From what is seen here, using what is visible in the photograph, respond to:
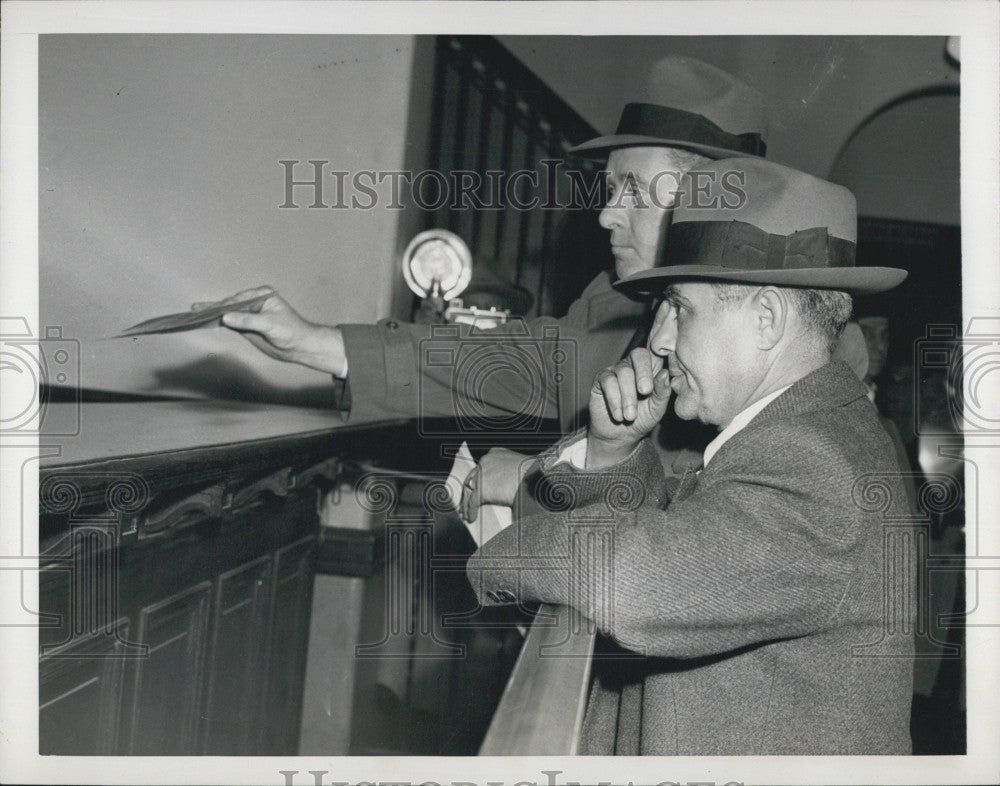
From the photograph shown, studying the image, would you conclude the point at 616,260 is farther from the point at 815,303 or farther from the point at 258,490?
the point at 258,490

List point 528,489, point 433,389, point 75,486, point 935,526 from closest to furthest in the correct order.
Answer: point 75,486 < point 528,489 < point 433,389 < point 935,526

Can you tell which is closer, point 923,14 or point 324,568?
point 923,14

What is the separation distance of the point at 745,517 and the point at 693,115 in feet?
3.71

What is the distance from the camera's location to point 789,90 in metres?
3.88

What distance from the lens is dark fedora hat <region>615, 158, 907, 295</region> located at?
3.85ft

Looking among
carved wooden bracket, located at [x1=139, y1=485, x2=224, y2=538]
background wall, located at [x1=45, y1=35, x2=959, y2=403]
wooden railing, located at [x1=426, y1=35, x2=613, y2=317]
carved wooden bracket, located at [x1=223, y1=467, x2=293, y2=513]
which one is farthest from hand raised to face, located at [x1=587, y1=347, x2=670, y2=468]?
wooden railing, located at [x1=426, y1=35, x2=613, y2=317]

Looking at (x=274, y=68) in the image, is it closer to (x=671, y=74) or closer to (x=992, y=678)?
(x=671, y=74)

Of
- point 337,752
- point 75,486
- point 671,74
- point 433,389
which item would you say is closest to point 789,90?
point 671,74

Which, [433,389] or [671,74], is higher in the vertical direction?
[671,74]

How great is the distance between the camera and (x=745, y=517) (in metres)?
0.97

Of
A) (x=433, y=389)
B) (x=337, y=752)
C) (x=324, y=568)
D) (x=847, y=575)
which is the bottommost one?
(x=337, y=752)

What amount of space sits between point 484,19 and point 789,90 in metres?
2.72

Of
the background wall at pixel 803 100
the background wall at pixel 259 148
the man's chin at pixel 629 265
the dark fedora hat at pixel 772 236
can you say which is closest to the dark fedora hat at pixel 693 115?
the man's chin at pixel 629 265

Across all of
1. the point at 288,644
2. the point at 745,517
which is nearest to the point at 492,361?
the point at 288,644
